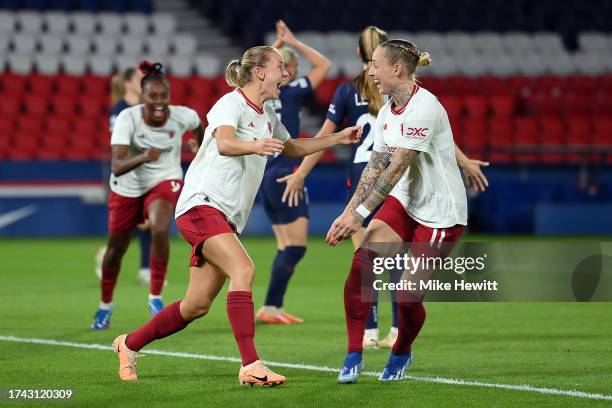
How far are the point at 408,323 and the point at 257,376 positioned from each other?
39.0 inches

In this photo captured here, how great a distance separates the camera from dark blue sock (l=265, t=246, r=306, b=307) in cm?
992

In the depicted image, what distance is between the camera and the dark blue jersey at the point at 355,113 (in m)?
8.54

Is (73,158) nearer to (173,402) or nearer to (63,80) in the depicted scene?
(63,80)

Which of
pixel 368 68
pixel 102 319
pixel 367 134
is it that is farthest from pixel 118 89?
pixel 368 68

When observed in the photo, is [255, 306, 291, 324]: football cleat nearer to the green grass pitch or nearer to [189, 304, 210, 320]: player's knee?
the green grass pitch

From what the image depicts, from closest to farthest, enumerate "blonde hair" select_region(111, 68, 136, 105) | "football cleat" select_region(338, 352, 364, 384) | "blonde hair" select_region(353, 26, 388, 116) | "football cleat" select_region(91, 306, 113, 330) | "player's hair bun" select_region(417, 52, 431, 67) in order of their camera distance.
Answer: "football cleat" select_region(338, 352, 364, 384) < "player's hair bun" select_region(417, 52, 431, 67) < "blonde hair" select_region(353, 26, 388, 116) < "football cleat" select_region(91, 306, 113, 330) < "blonde hair" select_region(111, 68, 136, 105)

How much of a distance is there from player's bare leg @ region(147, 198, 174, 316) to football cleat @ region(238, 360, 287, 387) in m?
3.34

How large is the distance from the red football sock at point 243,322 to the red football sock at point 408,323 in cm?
90

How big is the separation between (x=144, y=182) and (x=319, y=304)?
7.88 ft

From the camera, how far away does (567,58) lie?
2825 cm

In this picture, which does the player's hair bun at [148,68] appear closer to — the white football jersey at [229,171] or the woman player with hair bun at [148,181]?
the woman player with hair bun at [148,181]

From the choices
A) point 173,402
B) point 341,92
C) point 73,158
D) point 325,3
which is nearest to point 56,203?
point 73,158

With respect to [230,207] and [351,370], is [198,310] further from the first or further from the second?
[351,370]

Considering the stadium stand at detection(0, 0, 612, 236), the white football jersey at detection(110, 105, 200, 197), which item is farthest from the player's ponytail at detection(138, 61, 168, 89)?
the stadium stand at detection(0, 0, 612, 236)
